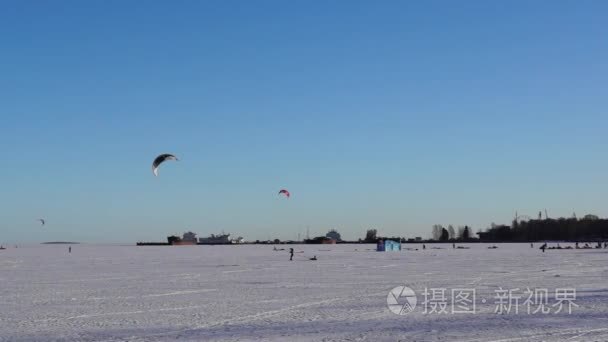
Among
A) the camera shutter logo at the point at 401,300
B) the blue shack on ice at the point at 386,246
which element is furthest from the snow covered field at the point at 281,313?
the blue shack on ice at the point at 386,246

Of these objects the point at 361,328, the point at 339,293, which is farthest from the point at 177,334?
the point at 339,293

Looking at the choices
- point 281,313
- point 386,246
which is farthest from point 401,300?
point 386,246

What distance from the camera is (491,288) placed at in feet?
56.7

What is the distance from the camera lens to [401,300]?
47.8ft

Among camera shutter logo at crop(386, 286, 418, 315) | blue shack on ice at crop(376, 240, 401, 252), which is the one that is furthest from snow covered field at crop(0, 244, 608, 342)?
blue shack on ice at crop(376, 240, 401, 252)

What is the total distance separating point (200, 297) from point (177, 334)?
18.1 feet

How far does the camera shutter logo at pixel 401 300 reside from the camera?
13031 millimetres

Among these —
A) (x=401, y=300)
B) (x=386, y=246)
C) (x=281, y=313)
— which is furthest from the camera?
(x=386, y=246)

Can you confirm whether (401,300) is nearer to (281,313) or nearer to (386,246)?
(281,313)

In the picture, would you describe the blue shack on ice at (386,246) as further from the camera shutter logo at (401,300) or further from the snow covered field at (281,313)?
the camera shutter logo at (401,300)

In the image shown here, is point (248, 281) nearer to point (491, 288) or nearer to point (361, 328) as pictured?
point (491, 288)

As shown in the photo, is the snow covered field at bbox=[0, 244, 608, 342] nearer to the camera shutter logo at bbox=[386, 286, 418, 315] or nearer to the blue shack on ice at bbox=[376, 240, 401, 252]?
the camera shutter logo at bbox=[386, 286, 418, 315]

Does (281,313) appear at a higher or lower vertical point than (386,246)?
lower

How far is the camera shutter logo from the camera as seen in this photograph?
1303cm
